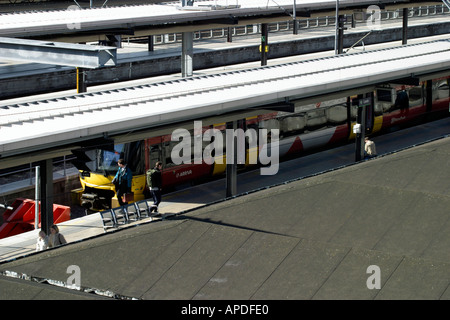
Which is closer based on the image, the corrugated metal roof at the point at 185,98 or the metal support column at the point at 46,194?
the corrugated metal roof at the point at 185,98

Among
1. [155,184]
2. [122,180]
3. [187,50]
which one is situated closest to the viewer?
[155,184]

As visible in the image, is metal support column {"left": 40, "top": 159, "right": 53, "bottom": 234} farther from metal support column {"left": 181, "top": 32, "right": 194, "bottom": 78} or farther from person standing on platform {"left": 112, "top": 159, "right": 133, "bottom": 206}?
metal support column {"left": 181, "top": 32, "right": 194, "bottom": 78}

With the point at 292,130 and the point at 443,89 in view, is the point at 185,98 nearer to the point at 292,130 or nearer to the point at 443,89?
the point at 292,130

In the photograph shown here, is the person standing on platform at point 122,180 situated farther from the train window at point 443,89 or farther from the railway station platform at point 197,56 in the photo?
the train window at point 443,89

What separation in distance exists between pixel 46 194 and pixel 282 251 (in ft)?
24.1

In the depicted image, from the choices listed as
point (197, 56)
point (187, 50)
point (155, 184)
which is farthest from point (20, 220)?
point (197, 56)

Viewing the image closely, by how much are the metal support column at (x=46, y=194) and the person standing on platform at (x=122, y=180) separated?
3.39 m

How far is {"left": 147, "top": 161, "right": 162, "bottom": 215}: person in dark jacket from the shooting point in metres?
18.7

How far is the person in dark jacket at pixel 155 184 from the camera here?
1873 centimetres

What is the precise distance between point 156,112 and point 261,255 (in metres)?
7.65

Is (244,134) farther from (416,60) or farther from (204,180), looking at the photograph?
(416,60)

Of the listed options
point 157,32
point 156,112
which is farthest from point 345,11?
point 156,112

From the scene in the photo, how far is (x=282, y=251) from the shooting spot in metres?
9.51

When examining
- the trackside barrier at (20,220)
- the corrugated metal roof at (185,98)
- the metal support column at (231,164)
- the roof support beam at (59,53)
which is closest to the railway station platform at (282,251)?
the roof support beam at (59,53)
